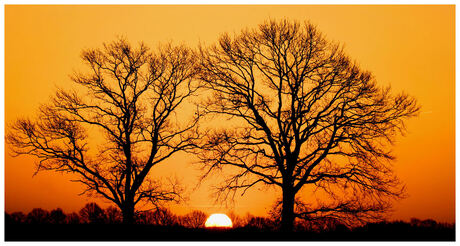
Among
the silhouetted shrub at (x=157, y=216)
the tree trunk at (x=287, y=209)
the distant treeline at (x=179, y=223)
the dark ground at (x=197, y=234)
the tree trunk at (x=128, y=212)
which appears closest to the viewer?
the dark ground at (x=197, y=234)

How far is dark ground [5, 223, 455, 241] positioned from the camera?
1666cm

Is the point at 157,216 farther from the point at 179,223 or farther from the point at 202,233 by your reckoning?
the point at 202,233

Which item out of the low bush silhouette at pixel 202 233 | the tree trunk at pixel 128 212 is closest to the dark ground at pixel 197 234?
the low bush silhouette at pixel 202 233

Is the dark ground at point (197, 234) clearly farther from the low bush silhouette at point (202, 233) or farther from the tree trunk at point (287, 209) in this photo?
the tree trunk at point (287, 209)

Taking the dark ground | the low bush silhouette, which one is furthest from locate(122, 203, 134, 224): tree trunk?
the dark ground

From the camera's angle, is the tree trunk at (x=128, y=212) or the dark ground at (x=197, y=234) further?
the tree trunk at (x=128, y=212)

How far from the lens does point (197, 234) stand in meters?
17.4

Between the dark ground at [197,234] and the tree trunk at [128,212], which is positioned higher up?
the tree trunk at [128,212]

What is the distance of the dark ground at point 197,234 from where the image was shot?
656 inches

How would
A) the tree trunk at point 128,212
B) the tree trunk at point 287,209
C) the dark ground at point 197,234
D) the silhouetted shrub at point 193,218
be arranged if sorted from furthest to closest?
1. the silhouetted shrub at point 193,218
2. the tree trunk at point 128,212
3. the tree trunk at point 287,209
4. the dark ground at point 197,234

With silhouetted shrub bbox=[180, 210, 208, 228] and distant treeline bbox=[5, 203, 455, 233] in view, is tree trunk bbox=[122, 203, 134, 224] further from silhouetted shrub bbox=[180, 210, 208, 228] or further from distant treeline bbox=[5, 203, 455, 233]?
silhouetted shrub bbox=[180, 210, 208, 228]

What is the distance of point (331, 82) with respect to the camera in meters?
22.2

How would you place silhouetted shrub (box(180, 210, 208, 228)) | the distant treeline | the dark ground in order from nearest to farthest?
the dark ground < the distant treeline < silhouetted shrub (box(180, 210, 208, 228))
